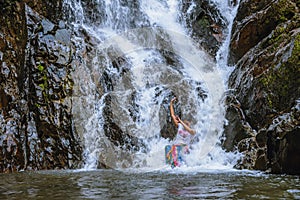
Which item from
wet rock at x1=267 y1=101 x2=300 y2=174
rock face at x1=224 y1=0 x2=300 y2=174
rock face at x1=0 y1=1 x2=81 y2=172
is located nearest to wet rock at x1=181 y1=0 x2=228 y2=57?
rock face at x1=224 y1=0 x2=300 y2=174

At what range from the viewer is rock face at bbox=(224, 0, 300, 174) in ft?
19.7

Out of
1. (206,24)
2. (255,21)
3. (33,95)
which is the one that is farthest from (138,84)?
(255,21)

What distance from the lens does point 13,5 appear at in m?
11.1

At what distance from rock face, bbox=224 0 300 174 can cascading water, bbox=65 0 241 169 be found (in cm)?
70

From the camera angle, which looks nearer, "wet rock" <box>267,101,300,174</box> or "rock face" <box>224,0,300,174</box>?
"wet rock" <box>267,101,300,174</box>

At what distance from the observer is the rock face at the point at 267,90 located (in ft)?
19.7

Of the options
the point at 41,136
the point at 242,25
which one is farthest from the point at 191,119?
the point at 41,136

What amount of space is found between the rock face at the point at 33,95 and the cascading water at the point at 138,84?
46 centimetres

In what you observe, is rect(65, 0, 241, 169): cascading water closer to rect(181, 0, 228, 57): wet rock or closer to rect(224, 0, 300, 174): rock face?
rect(181, 0, 228, 57): wet rock

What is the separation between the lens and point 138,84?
12125 millimetres

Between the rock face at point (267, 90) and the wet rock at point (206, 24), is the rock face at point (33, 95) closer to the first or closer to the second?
the rock face at point (267, 90)

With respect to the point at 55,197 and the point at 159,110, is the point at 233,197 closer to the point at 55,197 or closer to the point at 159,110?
the point at 55,197

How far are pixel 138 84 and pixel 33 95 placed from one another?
12.0 ft

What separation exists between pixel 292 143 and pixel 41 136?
269 inches
